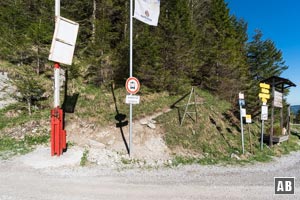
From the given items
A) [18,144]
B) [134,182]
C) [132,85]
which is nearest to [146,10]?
[132,85]

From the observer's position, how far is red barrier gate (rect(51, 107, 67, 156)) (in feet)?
23.0

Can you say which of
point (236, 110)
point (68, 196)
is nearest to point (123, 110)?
point (68, 196)

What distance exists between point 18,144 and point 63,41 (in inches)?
166

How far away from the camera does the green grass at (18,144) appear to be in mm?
7336

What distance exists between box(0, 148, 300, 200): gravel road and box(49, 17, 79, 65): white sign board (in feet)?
10.8

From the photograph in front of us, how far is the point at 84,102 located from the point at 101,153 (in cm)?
481

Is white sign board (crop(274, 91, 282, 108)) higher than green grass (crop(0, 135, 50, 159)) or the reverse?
higher

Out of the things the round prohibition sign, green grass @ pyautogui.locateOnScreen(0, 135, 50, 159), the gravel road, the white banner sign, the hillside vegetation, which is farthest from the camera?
the hillside vegetation

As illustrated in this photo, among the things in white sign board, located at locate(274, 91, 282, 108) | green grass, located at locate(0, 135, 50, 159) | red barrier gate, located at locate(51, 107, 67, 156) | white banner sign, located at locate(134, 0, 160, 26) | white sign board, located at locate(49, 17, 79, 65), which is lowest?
green grass, located at locate(0, 135, 50, 159)

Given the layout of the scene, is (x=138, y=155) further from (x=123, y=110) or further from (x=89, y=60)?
(x=89, y=60)

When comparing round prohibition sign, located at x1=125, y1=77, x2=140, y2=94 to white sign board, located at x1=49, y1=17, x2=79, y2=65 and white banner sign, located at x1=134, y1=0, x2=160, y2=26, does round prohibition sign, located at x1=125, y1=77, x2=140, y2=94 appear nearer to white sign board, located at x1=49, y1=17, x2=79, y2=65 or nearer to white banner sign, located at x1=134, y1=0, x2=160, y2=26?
white sign board, located at x1=49, y1=17, x2=79, y2=65

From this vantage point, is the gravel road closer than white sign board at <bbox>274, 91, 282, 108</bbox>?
Yes

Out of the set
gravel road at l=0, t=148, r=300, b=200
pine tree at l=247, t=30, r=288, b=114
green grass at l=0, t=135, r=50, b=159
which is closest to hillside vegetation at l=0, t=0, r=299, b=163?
green grass at l=0, t=135, r=50, b=159

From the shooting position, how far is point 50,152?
7363 mm
